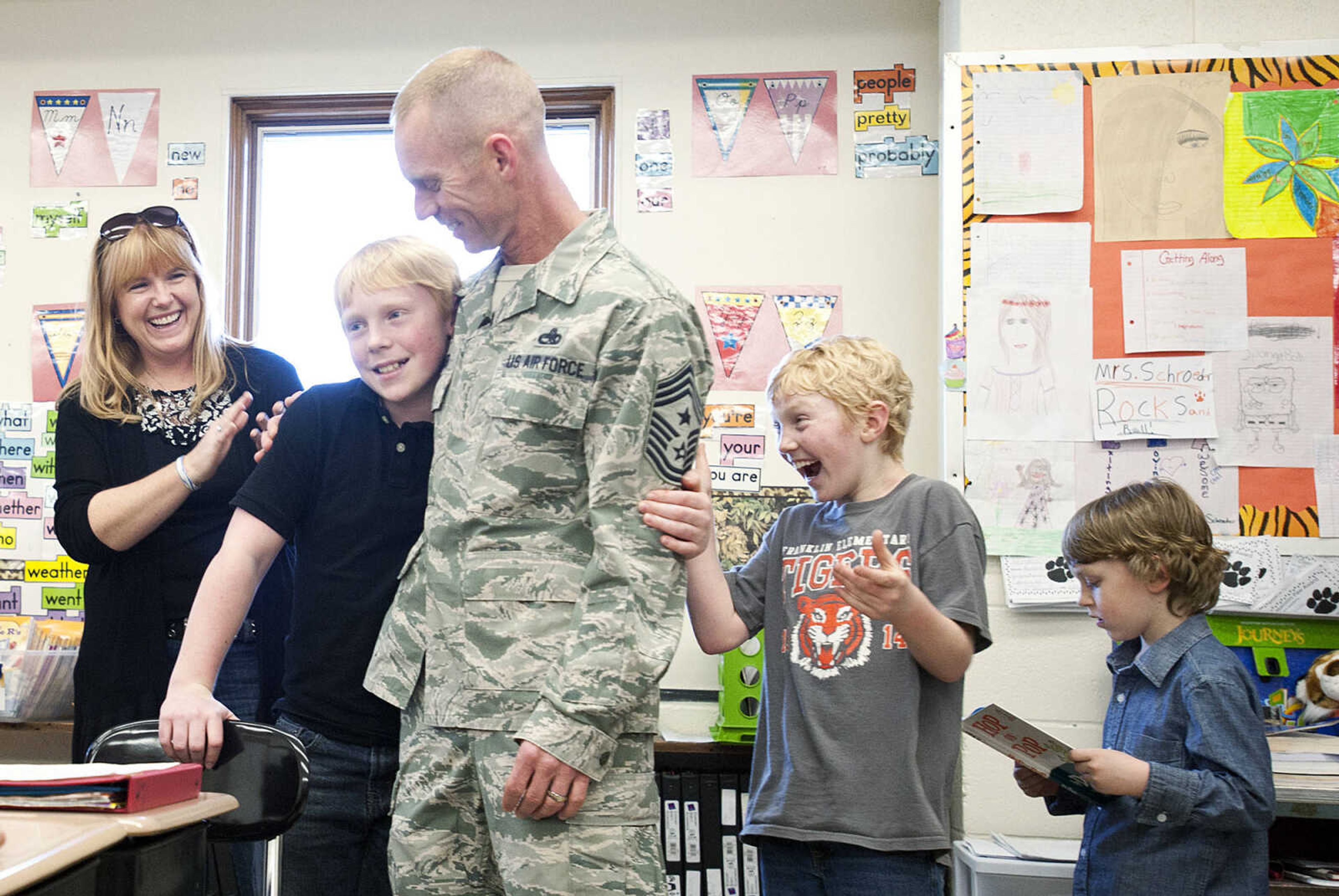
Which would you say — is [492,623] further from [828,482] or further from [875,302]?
[875,302]

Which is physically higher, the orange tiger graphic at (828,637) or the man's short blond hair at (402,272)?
the man's short blond hair at (402,272)

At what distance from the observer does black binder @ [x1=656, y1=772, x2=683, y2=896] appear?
2.64 m

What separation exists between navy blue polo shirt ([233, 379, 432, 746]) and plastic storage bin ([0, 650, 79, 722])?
5.38 ft

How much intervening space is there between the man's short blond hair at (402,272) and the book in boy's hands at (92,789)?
2.42 ft

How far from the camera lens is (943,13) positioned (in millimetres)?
3055

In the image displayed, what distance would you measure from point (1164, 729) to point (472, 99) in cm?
134

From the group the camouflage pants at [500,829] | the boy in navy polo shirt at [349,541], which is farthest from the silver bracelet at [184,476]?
the camouflage pants at [500,829]

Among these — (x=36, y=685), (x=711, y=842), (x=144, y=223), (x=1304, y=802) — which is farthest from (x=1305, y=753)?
(x=36, y=685)

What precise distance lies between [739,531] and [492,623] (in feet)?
5.91

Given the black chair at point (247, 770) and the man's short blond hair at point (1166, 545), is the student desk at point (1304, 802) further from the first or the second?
the black chair at point (247, 770)

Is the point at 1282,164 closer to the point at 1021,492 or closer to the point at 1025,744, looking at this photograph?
the point at 1021,492

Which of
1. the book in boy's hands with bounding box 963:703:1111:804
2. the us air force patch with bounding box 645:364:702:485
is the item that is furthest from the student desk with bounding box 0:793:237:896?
the book in boy's hands with bounding box 963:703:1111:804

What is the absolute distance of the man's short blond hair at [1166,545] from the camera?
70.5 inches

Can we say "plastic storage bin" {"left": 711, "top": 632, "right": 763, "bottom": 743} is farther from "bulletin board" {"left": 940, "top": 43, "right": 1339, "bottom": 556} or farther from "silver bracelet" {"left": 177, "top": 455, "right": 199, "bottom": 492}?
"silver bracelet" {"left": 177, "top": 455, "right": 199, "bottom": 492}
